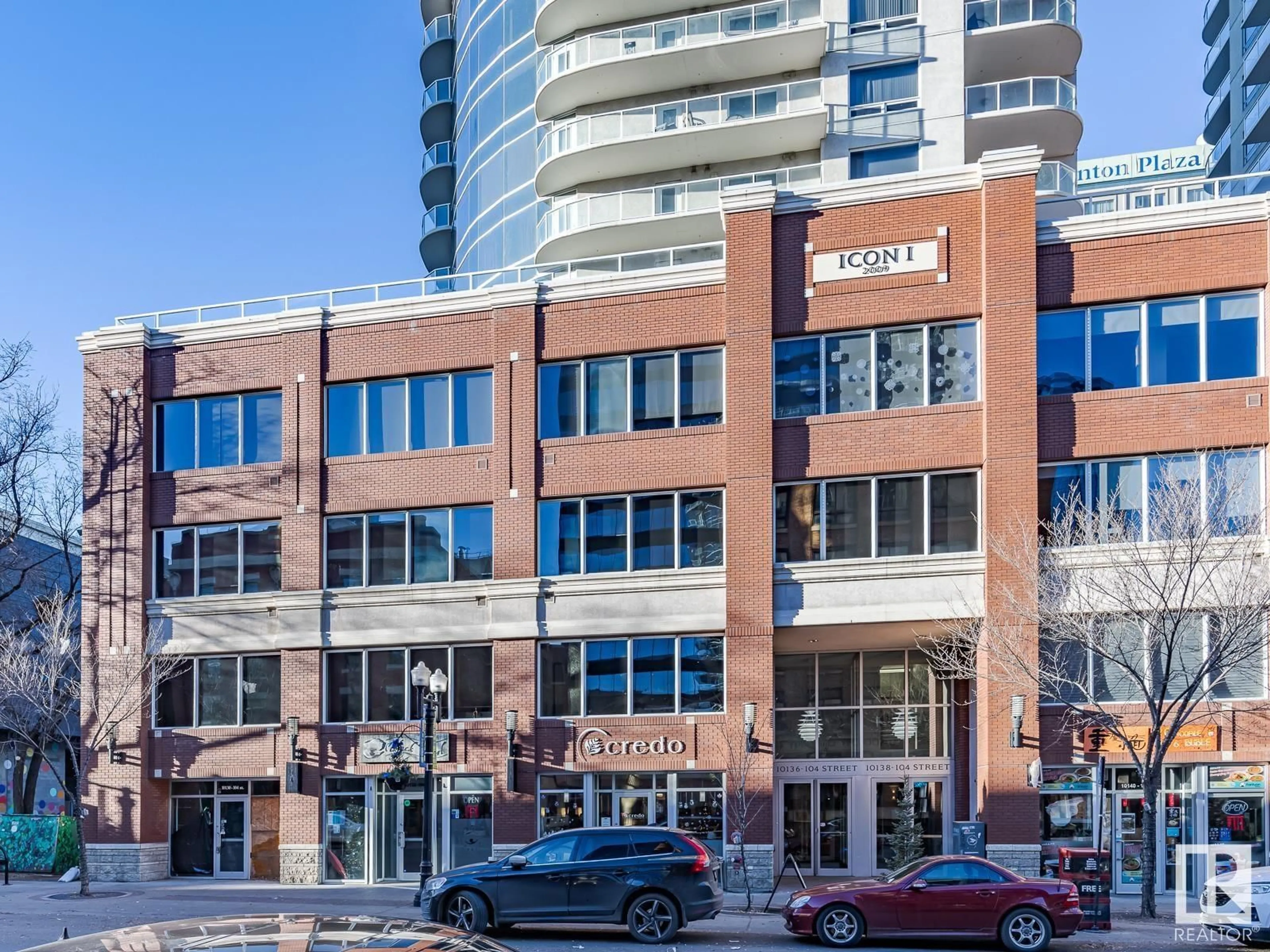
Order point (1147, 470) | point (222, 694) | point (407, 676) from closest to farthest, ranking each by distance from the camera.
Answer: point (1147, 470) < point (407, 676) < point (222, 694)

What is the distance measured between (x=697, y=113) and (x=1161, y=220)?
17.0 metres

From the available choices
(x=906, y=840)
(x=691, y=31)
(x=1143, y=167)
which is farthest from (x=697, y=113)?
(x=1143, y=167)

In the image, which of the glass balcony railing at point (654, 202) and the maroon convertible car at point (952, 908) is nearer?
the maroon convertible car at point (952, 908)

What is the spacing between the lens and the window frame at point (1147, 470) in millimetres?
23641

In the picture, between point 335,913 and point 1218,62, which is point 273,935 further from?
point 1218,62

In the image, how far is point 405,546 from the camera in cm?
2931

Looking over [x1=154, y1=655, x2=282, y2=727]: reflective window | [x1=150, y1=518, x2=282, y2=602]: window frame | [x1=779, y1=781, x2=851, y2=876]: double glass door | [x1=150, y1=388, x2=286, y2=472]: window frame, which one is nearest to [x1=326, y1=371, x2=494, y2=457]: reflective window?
[x1=150, y1=388, x2=286, y2=472]: window frame

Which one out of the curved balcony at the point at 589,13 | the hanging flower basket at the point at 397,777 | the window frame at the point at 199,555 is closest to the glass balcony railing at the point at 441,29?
the curved balcony at the point at 589,13

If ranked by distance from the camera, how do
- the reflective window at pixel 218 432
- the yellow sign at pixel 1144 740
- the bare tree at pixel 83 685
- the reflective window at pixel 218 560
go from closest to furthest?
the yellow sign at pixel 1144 740 < the bare tree at pixel 83 685 < the reflective window at pixel 218 560 < the reflective window at pixel 218 432

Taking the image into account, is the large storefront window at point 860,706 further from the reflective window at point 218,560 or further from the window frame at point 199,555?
the reflective window at point 218,560

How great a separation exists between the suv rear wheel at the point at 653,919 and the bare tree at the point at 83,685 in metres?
16.1

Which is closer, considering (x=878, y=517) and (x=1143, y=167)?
(x=878, y=517)

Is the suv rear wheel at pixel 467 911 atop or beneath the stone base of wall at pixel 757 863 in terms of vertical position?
atop

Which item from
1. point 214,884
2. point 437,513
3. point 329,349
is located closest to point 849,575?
point 437,513
